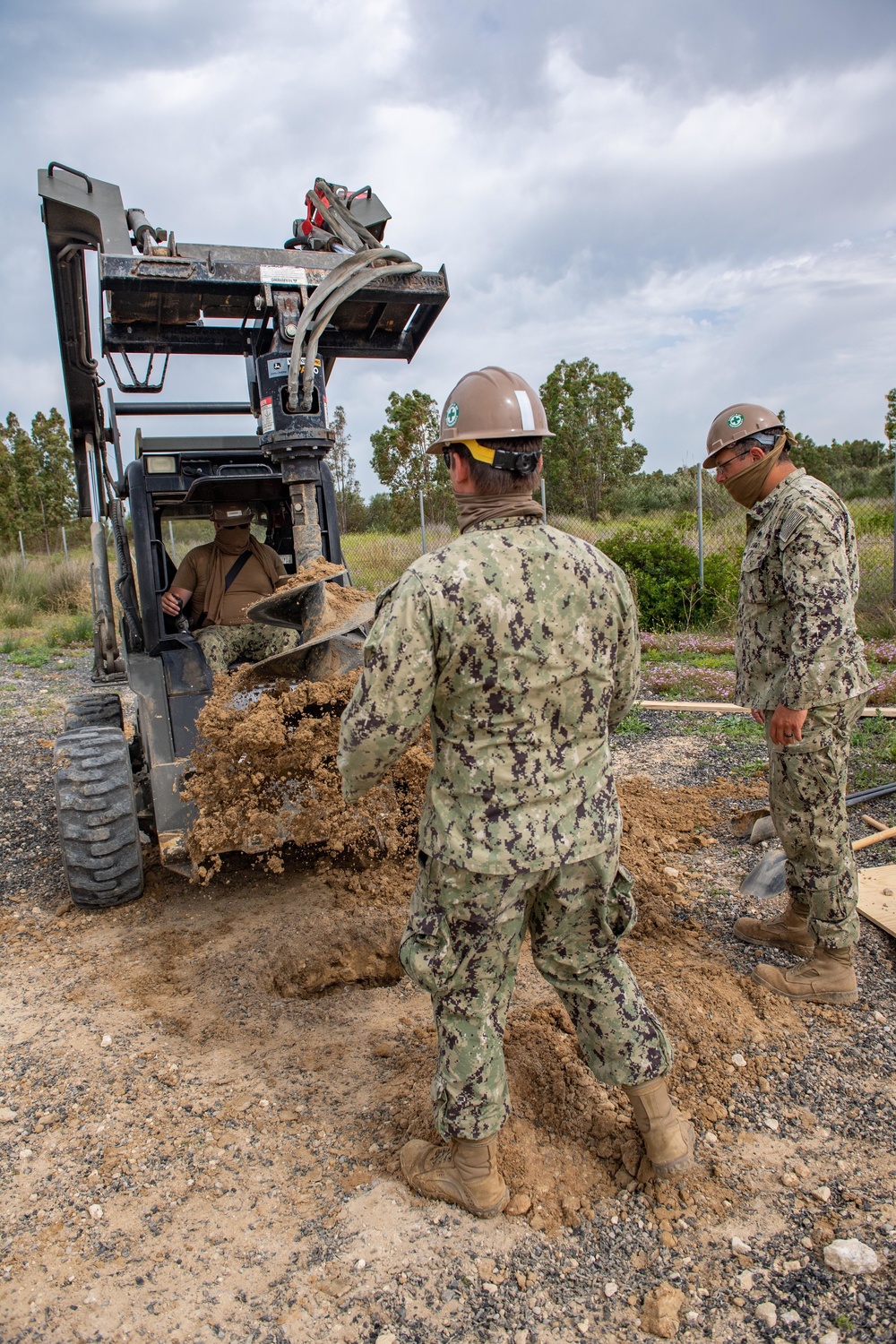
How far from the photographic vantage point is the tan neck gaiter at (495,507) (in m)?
2.10

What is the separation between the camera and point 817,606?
3.02 metres

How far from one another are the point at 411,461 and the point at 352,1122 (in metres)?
16.3

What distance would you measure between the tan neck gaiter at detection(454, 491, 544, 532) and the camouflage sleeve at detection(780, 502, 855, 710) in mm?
1372

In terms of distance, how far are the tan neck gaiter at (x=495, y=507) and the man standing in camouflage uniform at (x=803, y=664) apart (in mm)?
1403

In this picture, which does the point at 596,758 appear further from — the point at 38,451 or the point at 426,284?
the point at 38,451

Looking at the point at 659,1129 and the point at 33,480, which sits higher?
the point at 33,480

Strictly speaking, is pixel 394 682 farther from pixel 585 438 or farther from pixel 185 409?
pixel 585 438

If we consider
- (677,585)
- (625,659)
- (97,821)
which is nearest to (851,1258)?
(625,659)

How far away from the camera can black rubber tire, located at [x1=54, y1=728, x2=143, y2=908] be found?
13.4ft

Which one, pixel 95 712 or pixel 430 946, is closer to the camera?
pixel 430 946

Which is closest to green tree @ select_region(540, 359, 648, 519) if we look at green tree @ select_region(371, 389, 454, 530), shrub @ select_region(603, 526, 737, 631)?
green tree @ select_region(371, 389, 454, 530)

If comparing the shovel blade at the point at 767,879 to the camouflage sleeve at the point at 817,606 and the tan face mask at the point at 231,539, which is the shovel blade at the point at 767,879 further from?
the tan face mask at the point at 231,539

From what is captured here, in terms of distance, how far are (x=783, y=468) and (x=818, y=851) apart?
1.47 metres

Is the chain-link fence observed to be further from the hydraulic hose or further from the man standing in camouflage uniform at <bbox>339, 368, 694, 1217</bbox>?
the man standing in camouflage uniform at <bbox>339, 368, 694, 1217</bbox>
